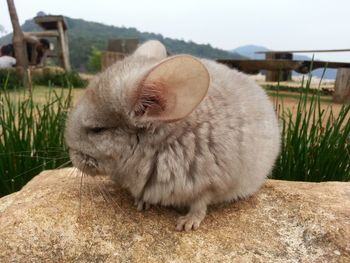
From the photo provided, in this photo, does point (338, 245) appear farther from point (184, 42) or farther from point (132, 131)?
point (184, 42)

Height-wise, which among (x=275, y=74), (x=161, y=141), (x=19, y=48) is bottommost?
(x=275, y=74)

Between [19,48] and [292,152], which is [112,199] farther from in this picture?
[19,48]

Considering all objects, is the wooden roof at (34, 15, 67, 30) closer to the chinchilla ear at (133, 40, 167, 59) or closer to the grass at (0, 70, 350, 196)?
the grass at (0, 70, 350, 196)

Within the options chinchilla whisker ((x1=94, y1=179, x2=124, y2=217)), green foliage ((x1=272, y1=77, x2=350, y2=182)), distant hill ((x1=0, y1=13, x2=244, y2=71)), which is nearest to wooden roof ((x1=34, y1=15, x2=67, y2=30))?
distant hill ((x1=0, y1=13, x2=244, y2=71))

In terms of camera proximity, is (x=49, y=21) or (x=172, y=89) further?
(x=49, y=21)

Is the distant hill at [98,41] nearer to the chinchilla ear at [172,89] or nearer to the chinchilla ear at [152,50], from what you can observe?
the chinchilla ear at [152,50]

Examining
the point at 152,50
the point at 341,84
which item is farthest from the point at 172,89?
the point at 341,84

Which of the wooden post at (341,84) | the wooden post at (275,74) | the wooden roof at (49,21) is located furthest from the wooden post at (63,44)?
the wooden post at (341,84)
